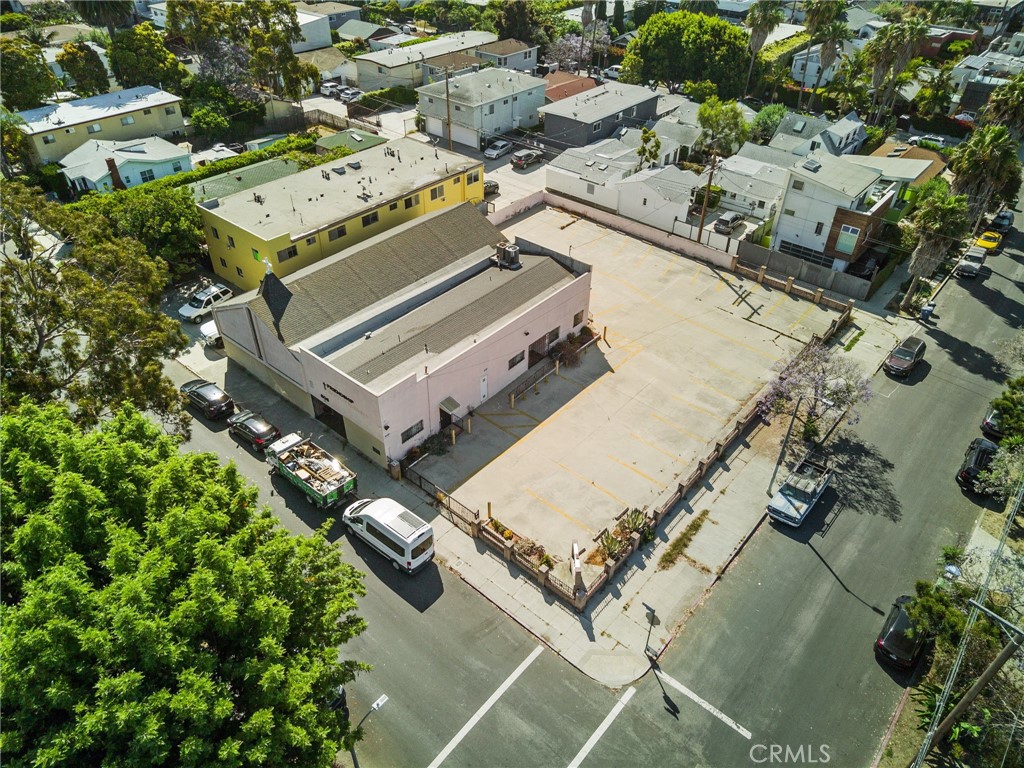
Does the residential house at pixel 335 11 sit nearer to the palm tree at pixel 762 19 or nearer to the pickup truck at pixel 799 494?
the palm tree at pixel 762 19

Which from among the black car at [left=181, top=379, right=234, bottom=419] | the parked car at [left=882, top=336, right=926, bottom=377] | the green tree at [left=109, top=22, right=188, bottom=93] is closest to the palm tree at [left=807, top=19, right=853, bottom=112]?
the parked car at [left=882, top=336, right=926, bottom=377]

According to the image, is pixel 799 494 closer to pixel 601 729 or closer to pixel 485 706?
pixel 601 729

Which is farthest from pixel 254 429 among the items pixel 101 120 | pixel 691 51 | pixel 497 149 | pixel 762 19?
pixel 691 51

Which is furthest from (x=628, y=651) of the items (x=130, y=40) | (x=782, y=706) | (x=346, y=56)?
(x=346, y=56)

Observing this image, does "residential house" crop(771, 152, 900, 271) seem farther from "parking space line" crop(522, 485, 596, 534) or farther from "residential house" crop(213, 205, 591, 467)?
"parking space line" crop(522, 485, 596, 534)

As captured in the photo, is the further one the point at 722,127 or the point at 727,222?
the point at 722,127
